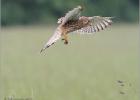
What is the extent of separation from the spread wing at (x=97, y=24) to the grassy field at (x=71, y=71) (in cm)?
53

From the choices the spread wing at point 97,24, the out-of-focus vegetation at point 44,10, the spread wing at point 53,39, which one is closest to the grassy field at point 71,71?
the spread wing at point 97,24

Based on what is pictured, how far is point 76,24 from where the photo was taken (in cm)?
647


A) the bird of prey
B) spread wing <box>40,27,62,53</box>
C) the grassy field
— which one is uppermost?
the bird of prey

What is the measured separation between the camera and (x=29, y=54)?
16.4m

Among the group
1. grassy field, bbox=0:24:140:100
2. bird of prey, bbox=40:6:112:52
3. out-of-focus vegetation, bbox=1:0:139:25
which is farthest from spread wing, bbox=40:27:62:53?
out-of-focus vegetation, bbox=1:0:139:25

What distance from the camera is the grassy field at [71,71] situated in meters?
8.06

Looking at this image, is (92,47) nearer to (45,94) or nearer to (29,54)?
(29,54)

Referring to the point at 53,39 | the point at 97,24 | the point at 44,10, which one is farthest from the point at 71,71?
the point at 44,10

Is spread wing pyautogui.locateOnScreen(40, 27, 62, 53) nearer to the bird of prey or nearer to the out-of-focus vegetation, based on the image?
the bird of prey

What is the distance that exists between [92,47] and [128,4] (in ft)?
53.4

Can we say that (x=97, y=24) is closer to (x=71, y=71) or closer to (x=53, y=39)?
(x=53, y=39)

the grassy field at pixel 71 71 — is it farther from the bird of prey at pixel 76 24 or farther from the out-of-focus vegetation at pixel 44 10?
the out-of-focus vegetation at pixel 44 10

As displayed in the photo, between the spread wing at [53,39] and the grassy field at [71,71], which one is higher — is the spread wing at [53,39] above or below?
above

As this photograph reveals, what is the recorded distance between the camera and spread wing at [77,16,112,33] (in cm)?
671
